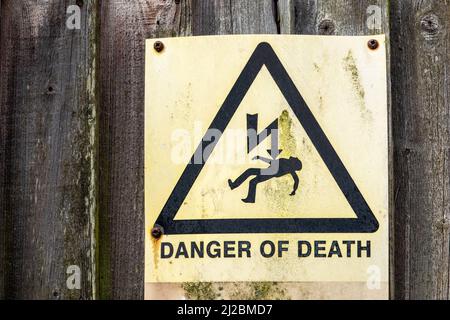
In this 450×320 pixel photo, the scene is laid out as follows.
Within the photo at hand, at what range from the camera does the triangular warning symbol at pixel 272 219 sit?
1.58m

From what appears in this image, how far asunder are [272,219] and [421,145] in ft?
1.37

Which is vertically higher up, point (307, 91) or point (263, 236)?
point (307, 91)

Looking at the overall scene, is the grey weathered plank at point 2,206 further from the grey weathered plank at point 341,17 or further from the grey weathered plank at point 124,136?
the grey weathered plank at point 341,17

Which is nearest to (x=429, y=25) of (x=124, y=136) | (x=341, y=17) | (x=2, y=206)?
(x=341, y=17)

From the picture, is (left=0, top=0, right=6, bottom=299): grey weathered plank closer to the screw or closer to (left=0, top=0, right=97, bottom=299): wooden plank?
(left=0, top=0, right=97, bottom=299): wooden plank

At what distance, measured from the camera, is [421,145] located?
5.42 feet

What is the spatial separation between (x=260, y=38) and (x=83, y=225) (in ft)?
2.05

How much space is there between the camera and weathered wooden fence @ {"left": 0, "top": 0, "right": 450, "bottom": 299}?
5.38 ft

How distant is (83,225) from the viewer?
164cm

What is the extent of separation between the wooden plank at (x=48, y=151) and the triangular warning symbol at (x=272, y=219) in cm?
23

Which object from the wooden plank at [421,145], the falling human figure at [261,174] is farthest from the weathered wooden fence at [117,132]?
the falling human figure at [261,174]

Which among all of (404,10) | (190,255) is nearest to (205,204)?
(190,255)

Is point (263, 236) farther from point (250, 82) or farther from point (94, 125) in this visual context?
point (94, 125)

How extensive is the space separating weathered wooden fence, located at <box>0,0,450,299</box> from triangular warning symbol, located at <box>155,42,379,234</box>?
3.4 inches
